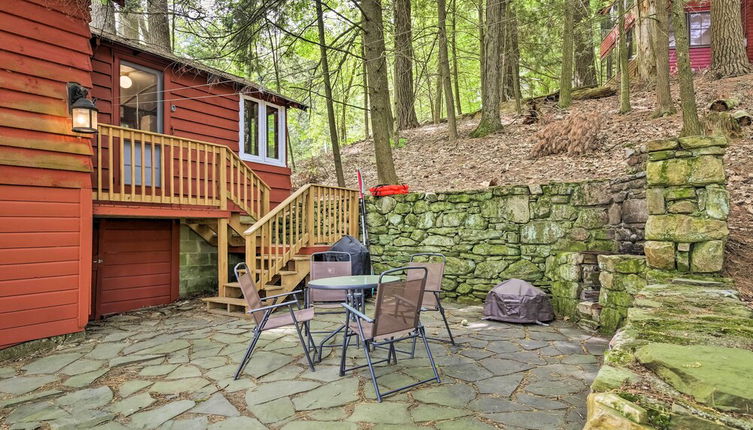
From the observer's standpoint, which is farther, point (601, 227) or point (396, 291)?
point (601, 227)

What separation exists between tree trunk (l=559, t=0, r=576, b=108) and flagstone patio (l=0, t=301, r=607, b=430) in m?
7.87

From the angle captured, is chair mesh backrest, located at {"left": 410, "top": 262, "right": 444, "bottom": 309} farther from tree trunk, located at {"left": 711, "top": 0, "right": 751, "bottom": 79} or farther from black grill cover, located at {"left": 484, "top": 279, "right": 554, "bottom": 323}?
tree trunk, located at {"left": 711, "top": 0, "right": 751, "bottom": 79}

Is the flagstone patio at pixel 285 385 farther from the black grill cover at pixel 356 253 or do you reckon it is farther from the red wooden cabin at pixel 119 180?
the black grill cover at pixel 356 253

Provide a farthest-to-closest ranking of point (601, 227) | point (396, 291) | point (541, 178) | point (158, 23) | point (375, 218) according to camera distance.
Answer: point (158, 23)
point (375, 218)
point (541, 178)
point (601, 227)
point (396, 291)

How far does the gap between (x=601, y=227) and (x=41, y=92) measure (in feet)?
20.7

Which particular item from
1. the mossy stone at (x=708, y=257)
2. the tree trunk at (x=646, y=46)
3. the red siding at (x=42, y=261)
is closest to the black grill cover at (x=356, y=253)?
the red siding at (x=42, y=261)

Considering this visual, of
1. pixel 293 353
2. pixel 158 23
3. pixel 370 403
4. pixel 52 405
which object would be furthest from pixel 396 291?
pixel 158 23

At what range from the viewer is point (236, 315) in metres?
5.48

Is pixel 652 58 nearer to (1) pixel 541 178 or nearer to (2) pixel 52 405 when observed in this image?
(1) pixel 541 178

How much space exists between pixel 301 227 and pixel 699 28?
47.2ft

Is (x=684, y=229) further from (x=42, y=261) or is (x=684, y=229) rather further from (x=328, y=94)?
(x=328, y=94)

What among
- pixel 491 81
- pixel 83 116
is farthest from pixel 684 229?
pixel 491 81

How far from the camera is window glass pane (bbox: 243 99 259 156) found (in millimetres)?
8008

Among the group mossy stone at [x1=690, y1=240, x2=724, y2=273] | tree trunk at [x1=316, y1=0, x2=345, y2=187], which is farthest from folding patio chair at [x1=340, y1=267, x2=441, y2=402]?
tree trunk at [x1=316, y1=0, x2=345, y2=187]
